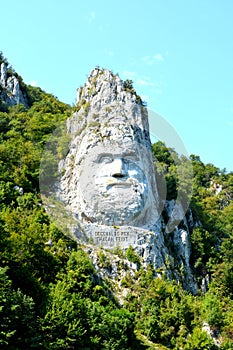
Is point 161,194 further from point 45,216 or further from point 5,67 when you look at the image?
point 5,67

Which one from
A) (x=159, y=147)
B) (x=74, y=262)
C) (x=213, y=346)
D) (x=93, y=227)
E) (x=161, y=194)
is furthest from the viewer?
(x=159, y=147)

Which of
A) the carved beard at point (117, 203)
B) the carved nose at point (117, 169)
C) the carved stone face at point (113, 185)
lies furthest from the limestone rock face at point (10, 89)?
the carved beard at point (117, 203)

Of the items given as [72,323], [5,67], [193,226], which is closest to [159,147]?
[193,226]

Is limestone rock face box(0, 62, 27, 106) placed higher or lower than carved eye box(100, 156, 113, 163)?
higher

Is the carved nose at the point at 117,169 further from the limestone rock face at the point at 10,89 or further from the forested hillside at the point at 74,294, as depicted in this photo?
the limestone rock face at the point at 10,89

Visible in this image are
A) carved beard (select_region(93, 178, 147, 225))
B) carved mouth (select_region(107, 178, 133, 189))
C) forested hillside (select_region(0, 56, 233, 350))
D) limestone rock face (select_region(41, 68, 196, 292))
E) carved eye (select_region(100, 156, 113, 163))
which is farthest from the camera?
carved eye (select_region(100, 156, 113, 163))

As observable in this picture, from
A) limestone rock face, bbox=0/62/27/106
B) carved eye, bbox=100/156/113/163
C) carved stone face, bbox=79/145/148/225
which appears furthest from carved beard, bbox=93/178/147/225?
limestone rock face, bbox=0/62/27/106

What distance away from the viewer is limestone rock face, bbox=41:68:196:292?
2630 cm

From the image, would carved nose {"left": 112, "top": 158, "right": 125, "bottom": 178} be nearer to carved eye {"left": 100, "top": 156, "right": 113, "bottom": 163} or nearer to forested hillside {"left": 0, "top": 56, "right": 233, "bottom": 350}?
carved eye {"left": 100, "top": 156, "right": 113, "bottom": 163}

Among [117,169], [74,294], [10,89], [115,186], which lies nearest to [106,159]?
[117,169]

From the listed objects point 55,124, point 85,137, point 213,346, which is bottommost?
point 213,346

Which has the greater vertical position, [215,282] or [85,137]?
[85,137]

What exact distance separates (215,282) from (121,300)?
10452 mm

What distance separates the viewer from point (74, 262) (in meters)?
21.8
